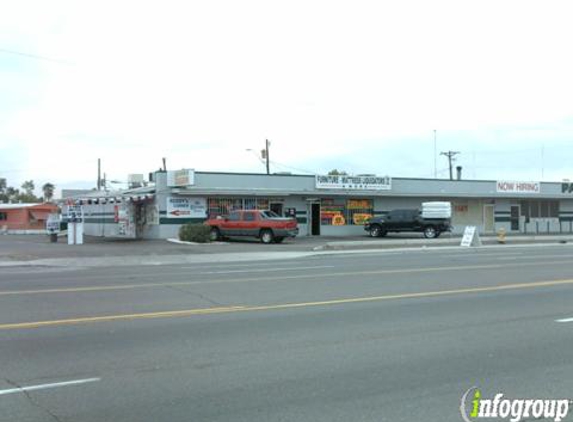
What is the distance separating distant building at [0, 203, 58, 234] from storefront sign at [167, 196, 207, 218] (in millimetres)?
34707

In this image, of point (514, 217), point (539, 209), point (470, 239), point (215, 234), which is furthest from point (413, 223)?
point (539, 209)

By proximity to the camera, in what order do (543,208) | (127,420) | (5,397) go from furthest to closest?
(543,208), (5,397), (127,420)

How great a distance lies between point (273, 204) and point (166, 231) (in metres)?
6.85

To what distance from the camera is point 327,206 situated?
128 ft

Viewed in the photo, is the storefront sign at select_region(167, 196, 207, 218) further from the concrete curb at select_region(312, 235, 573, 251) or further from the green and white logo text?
the green and white logo text

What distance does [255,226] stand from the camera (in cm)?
3180

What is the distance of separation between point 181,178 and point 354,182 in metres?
11.4

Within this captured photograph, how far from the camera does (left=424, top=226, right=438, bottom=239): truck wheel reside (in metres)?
→ 37.1

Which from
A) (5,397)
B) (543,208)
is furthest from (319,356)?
(543,208)

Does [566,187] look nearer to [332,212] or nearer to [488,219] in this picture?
[488,219]

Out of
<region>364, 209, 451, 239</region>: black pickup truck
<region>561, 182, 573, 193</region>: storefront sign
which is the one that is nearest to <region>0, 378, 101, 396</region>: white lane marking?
<region>364, 209, 451, 239</region>: black pickup truck

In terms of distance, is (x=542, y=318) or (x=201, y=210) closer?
(x=542, y=318)

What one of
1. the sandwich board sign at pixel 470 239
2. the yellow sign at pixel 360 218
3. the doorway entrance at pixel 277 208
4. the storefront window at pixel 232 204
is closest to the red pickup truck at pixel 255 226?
the storefront window at pixel 232 204

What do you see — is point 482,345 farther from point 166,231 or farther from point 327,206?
point 327,206
